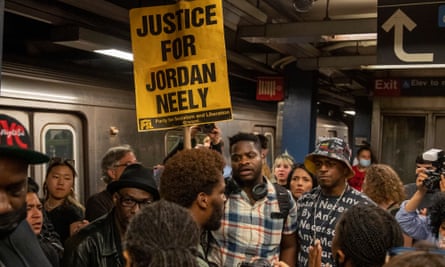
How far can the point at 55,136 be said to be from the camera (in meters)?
4.12

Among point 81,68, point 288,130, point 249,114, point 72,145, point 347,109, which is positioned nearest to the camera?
point 72,145

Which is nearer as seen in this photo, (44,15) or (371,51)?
(44,15)

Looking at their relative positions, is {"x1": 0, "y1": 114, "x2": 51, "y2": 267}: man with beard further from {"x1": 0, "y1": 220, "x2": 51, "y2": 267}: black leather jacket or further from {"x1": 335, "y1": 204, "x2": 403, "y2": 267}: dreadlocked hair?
{"x1": 335, "y1": 204, "x2": 403, "y2": 267}: dreadlocked hair

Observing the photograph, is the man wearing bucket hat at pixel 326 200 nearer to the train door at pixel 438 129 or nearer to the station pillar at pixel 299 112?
the station pillar at pixel 299 112

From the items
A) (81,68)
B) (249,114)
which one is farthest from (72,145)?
(249,114)

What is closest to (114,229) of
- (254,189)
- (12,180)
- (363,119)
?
(12,180)

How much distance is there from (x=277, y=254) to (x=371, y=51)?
6279 mm

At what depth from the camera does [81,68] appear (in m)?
4.67

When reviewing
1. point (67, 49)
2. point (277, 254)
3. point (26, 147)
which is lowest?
point (277, 254)

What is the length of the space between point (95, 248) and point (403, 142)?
8.66m

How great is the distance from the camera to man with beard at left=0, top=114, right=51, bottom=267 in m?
1.32

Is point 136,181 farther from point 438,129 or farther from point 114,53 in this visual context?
A: point 438,129

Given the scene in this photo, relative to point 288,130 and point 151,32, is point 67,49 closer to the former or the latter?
point 151,32

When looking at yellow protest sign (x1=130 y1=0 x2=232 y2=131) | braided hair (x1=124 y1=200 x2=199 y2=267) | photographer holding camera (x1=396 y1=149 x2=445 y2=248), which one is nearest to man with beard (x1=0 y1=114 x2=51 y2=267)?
braided hair (x1=124 y1=200 x2=199 y2=267)
